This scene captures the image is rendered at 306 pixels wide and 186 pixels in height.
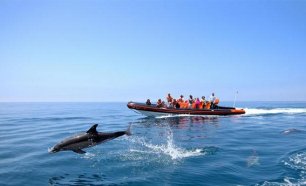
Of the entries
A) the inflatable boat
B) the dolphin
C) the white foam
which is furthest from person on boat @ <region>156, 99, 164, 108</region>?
the dolphin

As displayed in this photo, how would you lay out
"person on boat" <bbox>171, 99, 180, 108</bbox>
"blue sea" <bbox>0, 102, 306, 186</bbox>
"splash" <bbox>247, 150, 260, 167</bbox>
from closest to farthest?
"blue sea" <bbox>0, 102, 306, 186</bbox>
"splash" <bbox>247, 150, 260, 167</bbox>
"person on boat" <bbox>171, 99, 180, 108</bbox>

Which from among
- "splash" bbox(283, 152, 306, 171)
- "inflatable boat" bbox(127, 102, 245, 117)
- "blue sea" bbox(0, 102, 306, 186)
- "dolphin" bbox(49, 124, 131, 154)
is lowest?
"blue sea" bbox(0, 102, 306, 186)

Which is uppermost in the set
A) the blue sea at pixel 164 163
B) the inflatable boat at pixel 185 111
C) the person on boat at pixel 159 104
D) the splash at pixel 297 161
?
the person on boat at pixel 159 104

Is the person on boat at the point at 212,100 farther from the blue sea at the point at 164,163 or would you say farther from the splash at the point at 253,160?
the splash at the point at 253,160

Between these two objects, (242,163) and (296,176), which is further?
(242,163)

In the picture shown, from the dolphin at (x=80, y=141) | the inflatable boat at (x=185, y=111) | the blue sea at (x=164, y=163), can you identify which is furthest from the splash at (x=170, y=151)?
the inflatable boat at (x=185, y=111)

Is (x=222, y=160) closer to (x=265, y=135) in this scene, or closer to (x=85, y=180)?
(x=85, y=180)

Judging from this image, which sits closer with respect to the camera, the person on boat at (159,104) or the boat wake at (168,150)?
the boat wake at (168,150)

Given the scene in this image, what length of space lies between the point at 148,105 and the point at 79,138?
26977 mm

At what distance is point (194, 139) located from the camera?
21.0 metres

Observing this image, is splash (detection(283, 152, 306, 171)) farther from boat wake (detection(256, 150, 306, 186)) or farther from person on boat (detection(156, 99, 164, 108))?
person on boat (detection(156, 99, 164, 108))

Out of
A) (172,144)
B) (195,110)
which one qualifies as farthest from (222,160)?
(195,110)

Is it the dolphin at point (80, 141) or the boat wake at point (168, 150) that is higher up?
the dolphin at point (80, 141)

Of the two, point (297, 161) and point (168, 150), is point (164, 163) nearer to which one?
point (168, 150)
